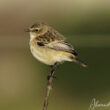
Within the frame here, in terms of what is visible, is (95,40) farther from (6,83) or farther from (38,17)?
(38,17)

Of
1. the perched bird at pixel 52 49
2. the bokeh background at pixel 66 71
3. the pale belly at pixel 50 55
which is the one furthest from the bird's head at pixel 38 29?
the bokeh background at pixel 66 71

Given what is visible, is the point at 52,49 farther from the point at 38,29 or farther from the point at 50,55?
the point at 38,29

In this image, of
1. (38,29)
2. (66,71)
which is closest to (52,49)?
(38,29)

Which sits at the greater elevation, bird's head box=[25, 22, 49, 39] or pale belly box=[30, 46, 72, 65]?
bird's head box=[25, 22, 49, 39]

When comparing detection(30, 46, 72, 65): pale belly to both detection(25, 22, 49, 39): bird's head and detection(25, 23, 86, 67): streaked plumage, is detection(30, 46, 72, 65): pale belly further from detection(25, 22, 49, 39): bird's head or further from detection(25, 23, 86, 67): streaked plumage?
detection(25, 22, 49, 39): bird's head

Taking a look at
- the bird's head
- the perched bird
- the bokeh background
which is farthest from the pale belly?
the bokeh background

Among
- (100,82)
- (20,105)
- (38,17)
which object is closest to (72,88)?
(100,82)
